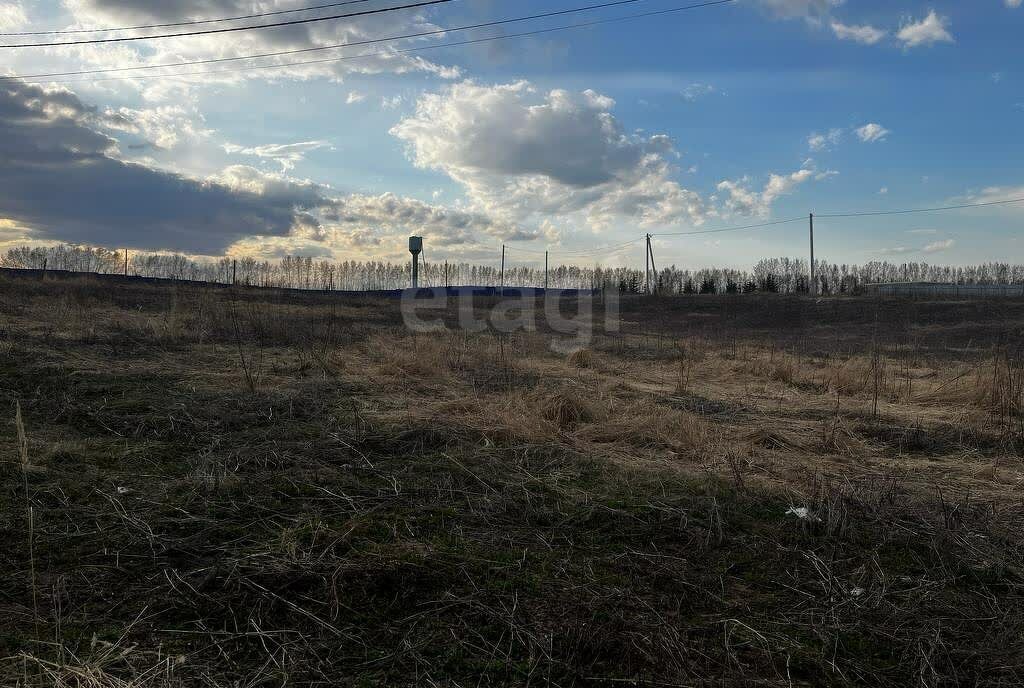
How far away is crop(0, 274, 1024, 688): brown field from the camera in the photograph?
2307 millimetres

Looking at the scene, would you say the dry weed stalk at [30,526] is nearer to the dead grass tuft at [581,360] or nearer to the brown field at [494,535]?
the brown field at [494,535]

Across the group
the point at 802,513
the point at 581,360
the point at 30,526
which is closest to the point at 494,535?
the point at 802,513

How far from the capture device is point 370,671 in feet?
7.23

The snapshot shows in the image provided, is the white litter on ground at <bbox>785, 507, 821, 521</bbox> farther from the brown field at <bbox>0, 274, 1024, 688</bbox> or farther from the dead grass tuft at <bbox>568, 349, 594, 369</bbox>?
the dead grass tuft at <bbox>568, 349, 594, 369</bbox>

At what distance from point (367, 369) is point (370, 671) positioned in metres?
6.79

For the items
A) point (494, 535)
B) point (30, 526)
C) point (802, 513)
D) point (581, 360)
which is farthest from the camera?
point (581, 360)

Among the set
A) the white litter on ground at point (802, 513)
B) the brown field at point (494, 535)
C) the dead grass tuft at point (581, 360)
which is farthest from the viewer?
the dead grass tuft at point (581, 360)

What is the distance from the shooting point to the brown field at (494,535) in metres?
2.31

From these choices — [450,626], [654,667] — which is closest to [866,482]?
[654,667]

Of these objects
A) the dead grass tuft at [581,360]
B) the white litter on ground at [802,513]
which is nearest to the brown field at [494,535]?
the white litter on ground at [802,513]

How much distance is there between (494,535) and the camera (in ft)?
11.0

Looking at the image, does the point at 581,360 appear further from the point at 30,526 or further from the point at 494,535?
the point at 30,526

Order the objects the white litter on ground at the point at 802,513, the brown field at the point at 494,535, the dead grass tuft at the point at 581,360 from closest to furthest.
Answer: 1. the brown field at the point at 494,535
2. the white litter on ground at the point at 802,513
3. the dead grass tuft at the point at 581,360

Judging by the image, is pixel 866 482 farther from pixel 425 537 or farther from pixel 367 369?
pixel 367 369
